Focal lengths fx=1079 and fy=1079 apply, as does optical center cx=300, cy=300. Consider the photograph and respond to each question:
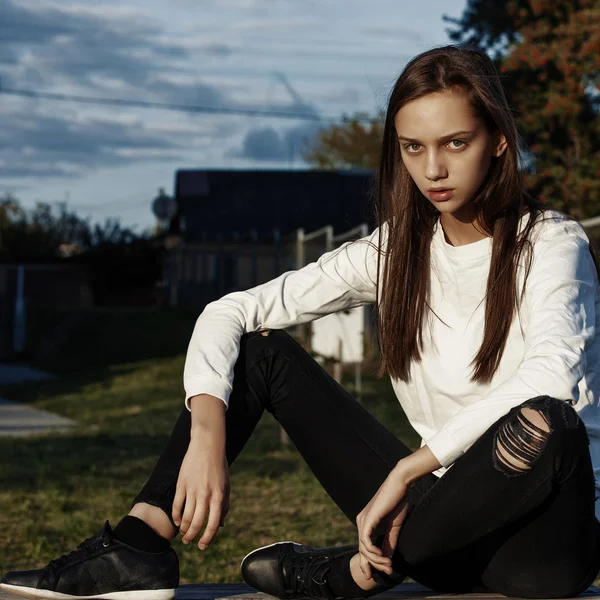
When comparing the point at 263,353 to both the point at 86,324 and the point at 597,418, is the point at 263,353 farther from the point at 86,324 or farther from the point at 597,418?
the point at 86,324

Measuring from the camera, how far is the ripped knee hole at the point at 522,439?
2062mm

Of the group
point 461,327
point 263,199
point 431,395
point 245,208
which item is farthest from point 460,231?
point 263,199

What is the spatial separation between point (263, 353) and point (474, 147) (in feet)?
2.35

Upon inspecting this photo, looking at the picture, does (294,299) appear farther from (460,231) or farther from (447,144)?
(447,144)

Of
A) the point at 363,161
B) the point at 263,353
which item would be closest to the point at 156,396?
the point at 263,353

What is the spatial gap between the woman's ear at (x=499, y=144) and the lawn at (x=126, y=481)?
2150 millimetres

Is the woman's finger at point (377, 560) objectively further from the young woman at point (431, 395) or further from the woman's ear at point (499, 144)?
the woman's ear at point (499, 144)

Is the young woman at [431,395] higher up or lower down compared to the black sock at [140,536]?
higher up

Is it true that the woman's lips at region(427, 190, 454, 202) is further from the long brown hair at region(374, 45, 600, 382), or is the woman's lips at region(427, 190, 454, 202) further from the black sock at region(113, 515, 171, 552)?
the black sock at region(113, 515, 171, 552)

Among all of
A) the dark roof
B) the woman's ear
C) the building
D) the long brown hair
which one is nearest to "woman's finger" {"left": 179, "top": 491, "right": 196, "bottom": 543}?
the long brown hair

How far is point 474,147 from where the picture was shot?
242cm

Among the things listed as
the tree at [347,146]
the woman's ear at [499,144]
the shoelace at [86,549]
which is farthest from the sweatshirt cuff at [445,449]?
the tree at [347,146]

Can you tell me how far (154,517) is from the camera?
2484 mm

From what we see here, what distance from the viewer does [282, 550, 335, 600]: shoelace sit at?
2492 millimetres
